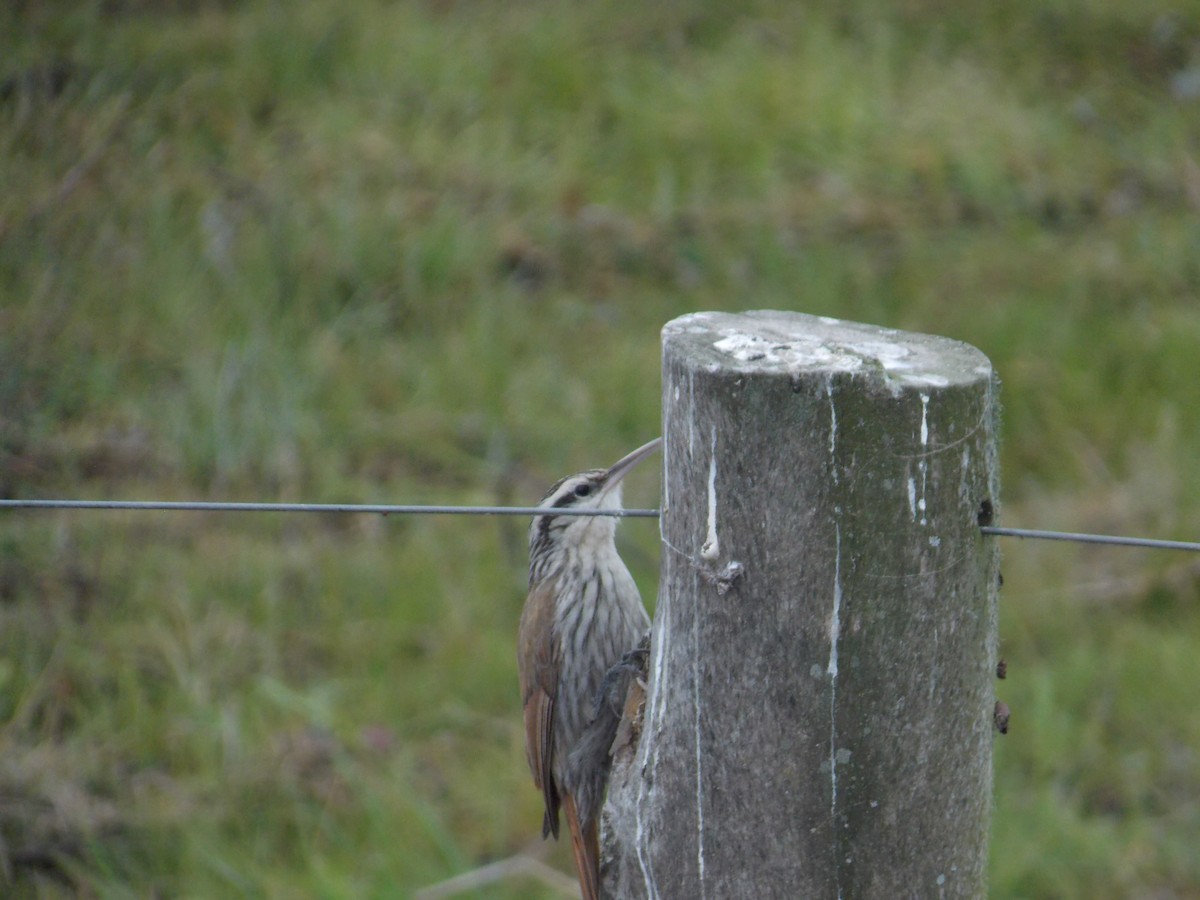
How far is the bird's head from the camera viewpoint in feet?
11.4

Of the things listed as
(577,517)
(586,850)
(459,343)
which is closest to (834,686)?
(586,850)

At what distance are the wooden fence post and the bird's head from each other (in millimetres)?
1305

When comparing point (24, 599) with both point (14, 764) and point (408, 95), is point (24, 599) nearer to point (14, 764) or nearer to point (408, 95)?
point (14, 764)

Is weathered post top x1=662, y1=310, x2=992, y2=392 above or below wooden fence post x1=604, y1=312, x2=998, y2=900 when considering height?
above

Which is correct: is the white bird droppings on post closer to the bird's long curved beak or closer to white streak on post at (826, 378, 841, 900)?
white streak on post at (826, 378, 841, 900)

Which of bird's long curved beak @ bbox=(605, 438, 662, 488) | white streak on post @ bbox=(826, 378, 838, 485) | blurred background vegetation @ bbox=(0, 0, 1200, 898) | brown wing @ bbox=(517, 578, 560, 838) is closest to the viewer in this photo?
white streak on post @ bbox=(826, 378, 838, 485)

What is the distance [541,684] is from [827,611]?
5.57 ft

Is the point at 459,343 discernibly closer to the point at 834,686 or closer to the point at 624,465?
the point at 624,465

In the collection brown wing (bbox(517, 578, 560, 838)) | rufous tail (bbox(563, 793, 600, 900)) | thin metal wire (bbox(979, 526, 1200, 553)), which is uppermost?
thin metal wire (bbox(979, 526, 1200, 553))

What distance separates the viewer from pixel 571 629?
3533mm

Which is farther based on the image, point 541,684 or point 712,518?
point 541,684

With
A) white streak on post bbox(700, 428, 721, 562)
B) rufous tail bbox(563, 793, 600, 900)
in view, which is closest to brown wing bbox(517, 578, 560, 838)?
rufous tail bbox(563, 793, 600, 900)

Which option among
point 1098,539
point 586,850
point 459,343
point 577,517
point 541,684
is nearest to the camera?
point 1098,539

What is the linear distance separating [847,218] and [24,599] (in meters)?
4.14
